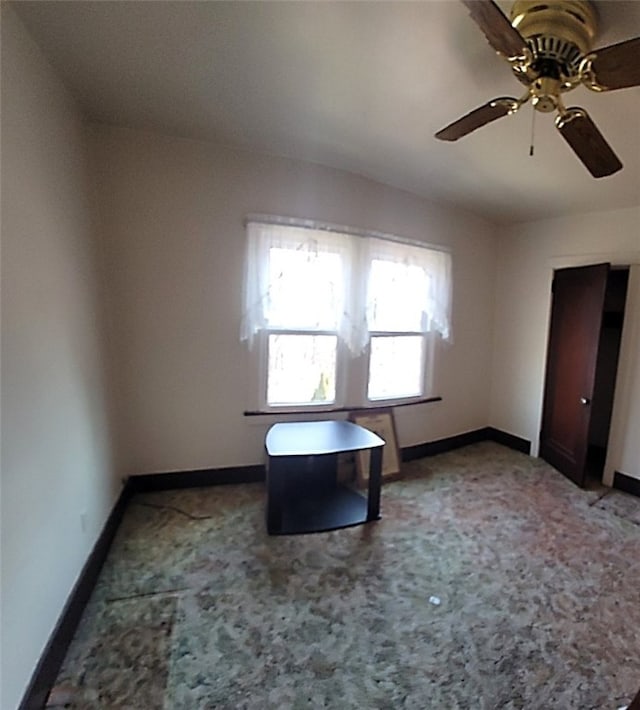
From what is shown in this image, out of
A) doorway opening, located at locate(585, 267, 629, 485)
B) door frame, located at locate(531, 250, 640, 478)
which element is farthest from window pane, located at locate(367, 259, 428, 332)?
doorway opening, located at locate(585, 267, 629, 485)

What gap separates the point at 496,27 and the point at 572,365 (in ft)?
10.4

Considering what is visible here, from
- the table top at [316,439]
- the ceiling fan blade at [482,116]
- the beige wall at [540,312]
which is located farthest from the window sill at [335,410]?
the ceiling fan blade at [482,116]

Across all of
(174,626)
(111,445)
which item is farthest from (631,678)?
(111,445)

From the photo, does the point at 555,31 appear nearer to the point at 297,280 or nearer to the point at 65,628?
the point at 297,280

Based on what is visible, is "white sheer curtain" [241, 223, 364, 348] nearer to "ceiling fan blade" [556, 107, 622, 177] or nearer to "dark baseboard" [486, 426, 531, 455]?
"ceiling fan blade" [556, 107, 622, 177]

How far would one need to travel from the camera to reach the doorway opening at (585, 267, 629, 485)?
3.57 m

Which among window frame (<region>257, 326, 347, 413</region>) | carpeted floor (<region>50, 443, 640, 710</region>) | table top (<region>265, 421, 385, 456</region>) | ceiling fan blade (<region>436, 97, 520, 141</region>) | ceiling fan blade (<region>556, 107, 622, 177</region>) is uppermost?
ceiling fan blade (<region>436, 97, 520, 141</region>)

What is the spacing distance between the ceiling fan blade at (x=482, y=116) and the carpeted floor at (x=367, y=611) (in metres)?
2.28

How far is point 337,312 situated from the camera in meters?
3.34

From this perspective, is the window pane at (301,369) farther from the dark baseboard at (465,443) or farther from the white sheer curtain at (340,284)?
the dark baseboard at (465,443)

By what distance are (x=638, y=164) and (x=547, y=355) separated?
1.83 meters

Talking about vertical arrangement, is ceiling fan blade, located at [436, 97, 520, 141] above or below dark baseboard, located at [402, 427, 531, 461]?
above

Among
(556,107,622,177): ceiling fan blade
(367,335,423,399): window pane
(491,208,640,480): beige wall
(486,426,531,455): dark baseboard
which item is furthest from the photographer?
(486,426,531,455): dark baseboard

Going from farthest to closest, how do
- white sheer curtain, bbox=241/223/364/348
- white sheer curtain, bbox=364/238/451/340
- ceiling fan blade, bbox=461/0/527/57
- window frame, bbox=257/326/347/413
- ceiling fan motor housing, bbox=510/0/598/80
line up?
1. white sheer curtain, bbox=364/238/451/340
2. window frame, bbox=257/326/347/413
3. white sheer curtain, bbox=241/223/364/348
4. ceiling fan motor housing, bbox=510/0/598/80
5. ceiling fan blade, bbox=461/0/527/57
